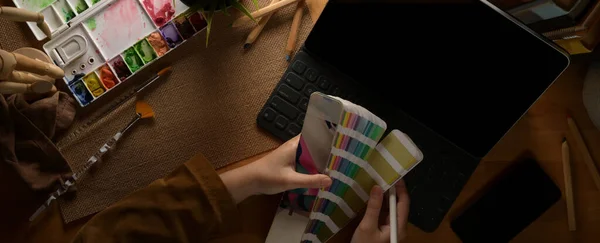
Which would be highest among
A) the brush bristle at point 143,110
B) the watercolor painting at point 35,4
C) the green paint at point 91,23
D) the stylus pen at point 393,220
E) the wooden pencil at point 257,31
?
the watercolor painting at point 35,4

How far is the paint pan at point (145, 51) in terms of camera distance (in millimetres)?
677

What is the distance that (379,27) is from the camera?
1.94ft

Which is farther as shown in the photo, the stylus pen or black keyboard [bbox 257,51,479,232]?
black keyboard [bbox 257,51,479,232]

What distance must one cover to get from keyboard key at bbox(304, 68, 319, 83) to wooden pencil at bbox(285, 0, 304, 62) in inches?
1.6

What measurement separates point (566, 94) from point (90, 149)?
651 mm

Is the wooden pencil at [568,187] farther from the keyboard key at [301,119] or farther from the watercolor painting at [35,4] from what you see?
the watercolor painting at [35,4]

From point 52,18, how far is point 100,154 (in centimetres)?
19

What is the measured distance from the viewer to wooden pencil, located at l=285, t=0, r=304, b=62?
0.68 meters

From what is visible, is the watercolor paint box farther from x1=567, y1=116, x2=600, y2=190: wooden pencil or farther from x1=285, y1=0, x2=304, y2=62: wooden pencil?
x1=567, y1=116, x2=600, y2=190: wooden pencil

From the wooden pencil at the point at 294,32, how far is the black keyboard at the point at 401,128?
0.06 ft

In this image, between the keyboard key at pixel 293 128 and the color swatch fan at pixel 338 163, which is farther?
the keyboard key at pixel 293 128

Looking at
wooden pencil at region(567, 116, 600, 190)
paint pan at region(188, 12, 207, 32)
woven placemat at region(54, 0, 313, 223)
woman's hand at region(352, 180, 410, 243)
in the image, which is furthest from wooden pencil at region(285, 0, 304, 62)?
wooden pencil at region(567, 116, 600, 190)

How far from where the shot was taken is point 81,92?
67 centimetres

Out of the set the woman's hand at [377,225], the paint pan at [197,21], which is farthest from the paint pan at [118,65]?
the woman's hand at [377,225]
